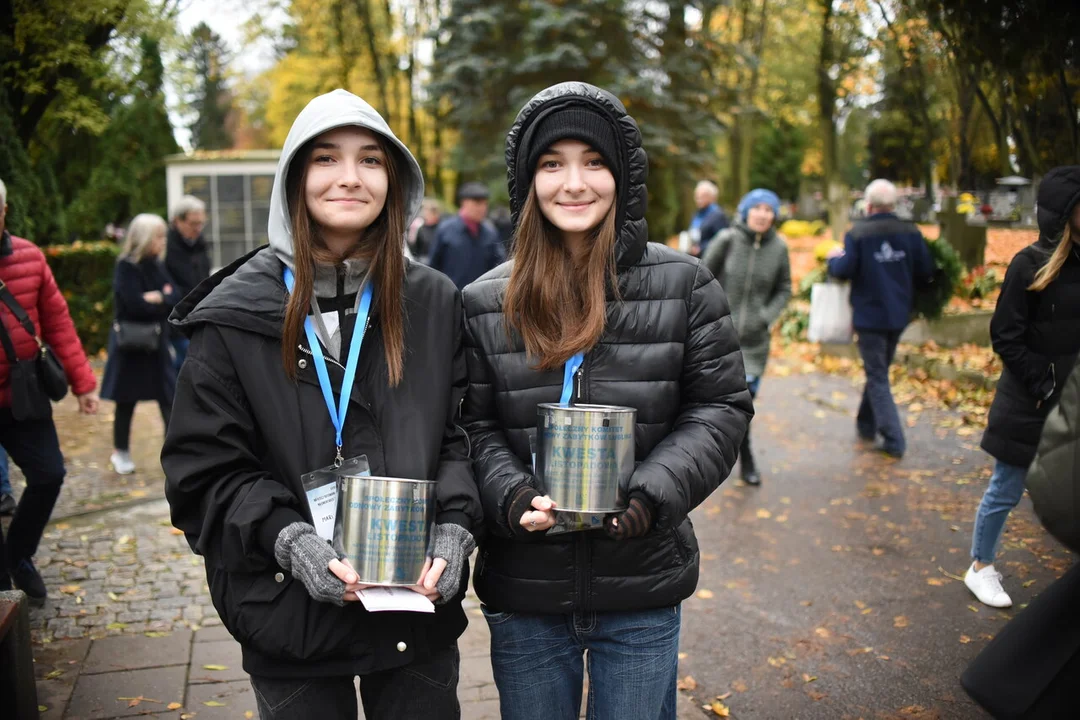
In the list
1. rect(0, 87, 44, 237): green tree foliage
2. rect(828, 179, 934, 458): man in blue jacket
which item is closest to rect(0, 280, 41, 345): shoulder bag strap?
rect(0, 87, 44, 237): green tree foliage

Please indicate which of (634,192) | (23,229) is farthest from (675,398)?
(23,229)

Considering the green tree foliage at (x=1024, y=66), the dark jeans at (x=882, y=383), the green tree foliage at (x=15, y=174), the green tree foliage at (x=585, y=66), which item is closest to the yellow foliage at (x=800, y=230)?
the green tree foliage at (x=585, y=66)

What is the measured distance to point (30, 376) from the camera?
4.79 m

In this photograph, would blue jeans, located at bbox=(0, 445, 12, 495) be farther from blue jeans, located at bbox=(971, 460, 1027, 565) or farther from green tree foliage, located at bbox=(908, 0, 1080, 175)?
green tree foliage, located at bbox=(908, 0, 1080, 175)

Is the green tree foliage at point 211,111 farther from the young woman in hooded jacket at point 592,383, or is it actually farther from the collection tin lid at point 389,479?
the collection tin lid at point 389,479

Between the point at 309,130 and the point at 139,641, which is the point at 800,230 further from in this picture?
Answer: the point at 309,130

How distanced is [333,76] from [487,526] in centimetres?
2895

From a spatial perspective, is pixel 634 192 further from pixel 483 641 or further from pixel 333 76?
pixel 333 76

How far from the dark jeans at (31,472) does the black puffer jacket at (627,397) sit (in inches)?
127

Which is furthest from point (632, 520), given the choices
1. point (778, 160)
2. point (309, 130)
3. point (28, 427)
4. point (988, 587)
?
point (778, 160)

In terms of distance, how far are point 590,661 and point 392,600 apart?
0.74 meters

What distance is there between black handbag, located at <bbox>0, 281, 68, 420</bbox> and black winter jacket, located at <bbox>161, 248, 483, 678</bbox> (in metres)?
2.84

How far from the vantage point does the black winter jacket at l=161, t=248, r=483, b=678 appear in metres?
2.24

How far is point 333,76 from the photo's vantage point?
1156 inches
